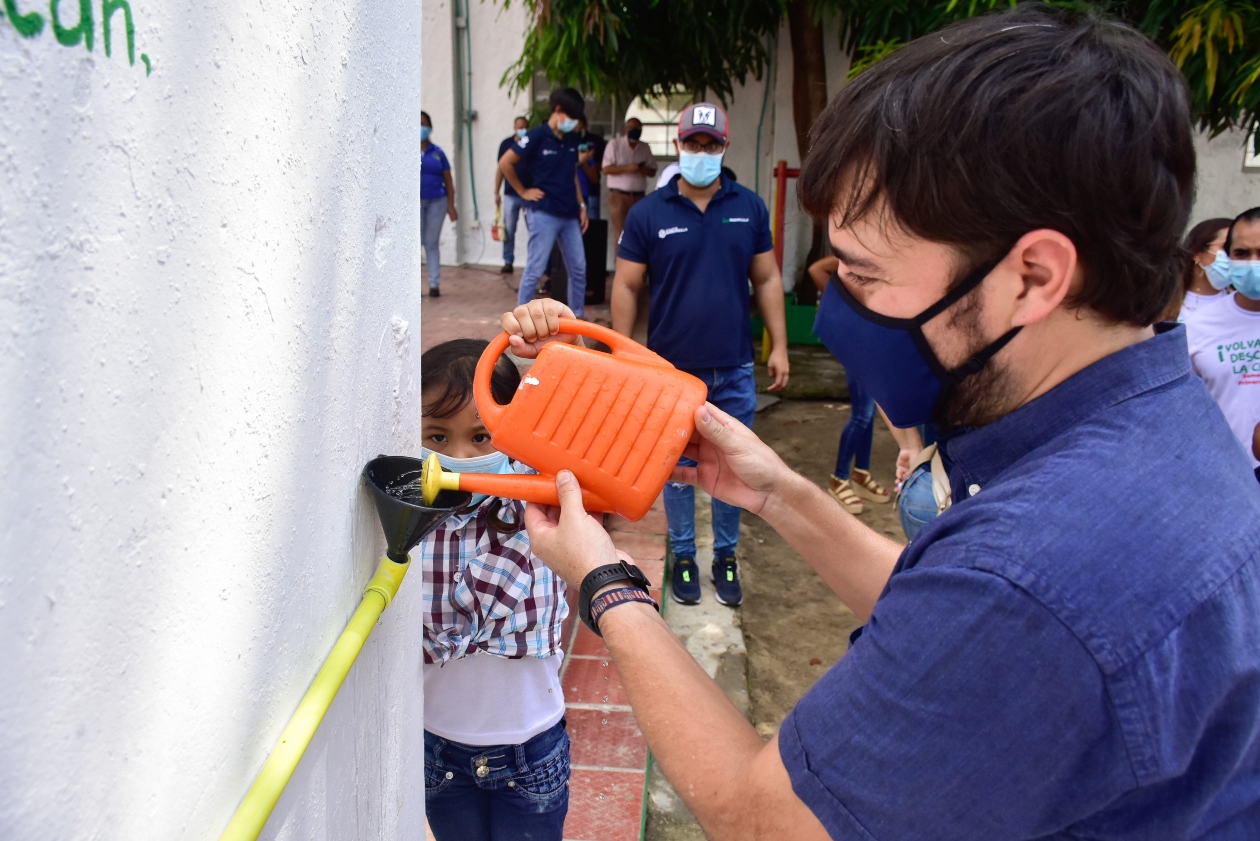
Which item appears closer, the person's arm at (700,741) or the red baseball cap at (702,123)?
the person's arm at (700,741)

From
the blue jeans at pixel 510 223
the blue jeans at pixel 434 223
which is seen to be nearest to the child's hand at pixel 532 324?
the blue jeans at pixel 510 223

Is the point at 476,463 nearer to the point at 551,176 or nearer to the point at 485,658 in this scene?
the point at 485,658

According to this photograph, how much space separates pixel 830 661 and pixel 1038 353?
8.79ft

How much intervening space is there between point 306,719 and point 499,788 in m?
0.92

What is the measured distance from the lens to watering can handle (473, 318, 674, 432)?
1.38 meters

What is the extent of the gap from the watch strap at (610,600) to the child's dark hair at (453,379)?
691 millimetres

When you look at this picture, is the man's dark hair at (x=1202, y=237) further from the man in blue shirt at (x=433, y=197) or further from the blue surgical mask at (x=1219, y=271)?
the man in blue shirt at (x=433, y=197)

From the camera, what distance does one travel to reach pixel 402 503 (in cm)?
112

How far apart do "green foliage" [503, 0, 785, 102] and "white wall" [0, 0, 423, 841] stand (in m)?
5.54

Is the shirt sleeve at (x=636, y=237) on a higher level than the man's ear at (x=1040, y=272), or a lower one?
lower

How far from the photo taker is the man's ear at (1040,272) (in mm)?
905

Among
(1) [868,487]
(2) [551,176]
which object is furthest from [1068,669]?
(2) [551,176]

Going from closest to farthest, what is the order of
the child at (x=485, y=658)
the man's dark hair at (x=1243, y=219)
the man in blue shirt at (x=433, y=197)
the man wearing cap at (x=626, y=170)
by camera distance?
1. the child at (x=485, y=658)
2. the man's dark hair at (x=1243, y=219)
3. the man wearing cap at (x=626, y=170)
4. the man in blue shirt at (x=433, y=197)

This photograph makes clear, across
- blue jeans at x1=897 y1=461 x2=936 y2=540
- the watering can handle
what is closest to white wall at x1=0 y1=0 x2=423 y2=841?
the watering can handle
